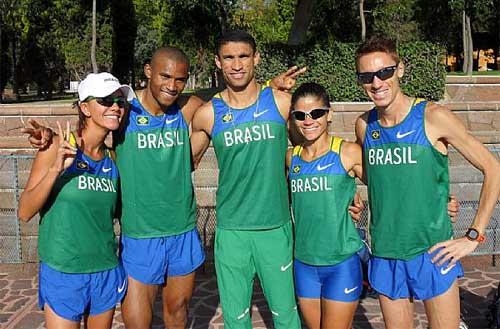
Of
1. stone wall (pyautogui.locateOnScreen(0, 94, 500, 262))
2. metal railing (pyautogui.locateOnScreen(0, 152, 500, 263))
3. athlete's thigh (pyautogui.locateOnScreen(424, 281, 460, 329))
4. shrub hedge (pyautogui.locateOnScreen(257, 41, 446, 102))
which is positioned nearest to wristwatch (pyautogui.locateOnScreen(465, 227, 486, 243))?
athlete's thigh (pyautogui.locateOnScreen(424, 281, 460, 329))

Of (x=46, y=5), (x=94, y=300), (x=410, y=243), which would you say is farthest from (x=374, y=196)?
(x=46, y=5)

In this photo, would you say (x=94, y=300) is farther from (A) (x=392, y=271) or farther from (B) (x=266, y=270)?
(A) (x=392, y=271)

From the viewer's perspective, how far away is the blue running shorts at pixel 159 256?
12.5 ft

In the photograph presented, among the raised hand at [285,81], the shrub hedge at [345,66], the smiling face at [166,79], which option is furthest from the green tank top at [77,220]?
the shrub hedge at [345,66]

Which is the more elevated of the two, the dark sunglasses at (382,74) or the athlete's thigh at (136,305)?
the dark sunglasses at (382,74)

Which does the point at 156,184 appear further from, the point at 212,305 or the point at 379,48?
the point at 212,305

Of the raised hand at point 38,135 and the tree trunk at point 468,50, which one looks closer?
the raised hand at point 38,135

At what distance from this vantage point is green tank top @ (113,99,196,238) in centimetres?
375

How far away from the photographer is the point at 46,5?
108 ft

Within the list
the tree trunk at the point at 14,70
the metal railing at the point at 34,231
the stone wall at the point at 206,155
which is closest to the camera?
the metal railing at the point at 34,231

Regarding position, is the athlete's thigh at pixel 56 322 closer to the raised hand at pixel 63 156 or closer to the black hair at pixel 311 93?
the raised hand at pixel 63 156

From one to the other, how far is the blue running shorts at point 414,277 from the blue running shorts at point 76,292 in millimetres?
1639

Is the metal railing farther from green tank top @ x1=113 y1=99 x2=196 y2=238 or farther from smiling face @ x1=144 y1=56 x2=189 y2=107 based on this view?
smiling face @ x1=144 y1=56 x2=189 y2=107

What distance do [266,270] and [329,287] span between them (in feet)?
1.49
